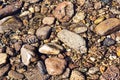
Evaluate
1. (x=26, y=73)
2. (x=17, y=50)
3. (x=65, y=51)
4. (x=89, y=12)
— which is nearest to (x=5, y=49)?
(x=17, y=50)

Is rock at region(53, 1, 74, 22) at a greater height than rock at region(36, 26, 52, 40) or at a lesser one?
greater

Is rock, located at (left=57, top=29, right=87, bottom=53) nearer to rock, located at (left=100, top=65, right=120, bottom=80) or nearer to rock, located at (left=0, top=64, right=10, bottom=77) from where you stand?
rock, located at (left=100, top=65, right=120, bottom=80)

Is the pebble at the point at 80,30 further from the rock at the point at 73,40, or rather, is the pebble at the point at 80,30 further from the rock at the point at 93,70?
the rock at the point at 93,70

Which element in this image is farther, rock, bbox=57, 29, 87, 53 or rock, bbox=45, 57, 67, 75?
rock, bbox=57, 29, 87, 53

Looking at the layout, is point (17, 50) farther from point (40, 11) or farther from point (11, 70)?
point (40, 11)

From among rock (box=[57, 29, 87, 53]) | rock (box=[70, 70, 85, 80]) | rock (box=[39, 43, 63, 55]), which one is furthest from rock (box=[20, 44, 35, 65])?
rock (box=[70, 70, 85, 80])

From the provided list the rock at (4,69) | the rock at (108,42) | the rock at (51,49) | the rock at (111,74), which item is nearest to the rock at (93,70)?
the rock at (111,74)
